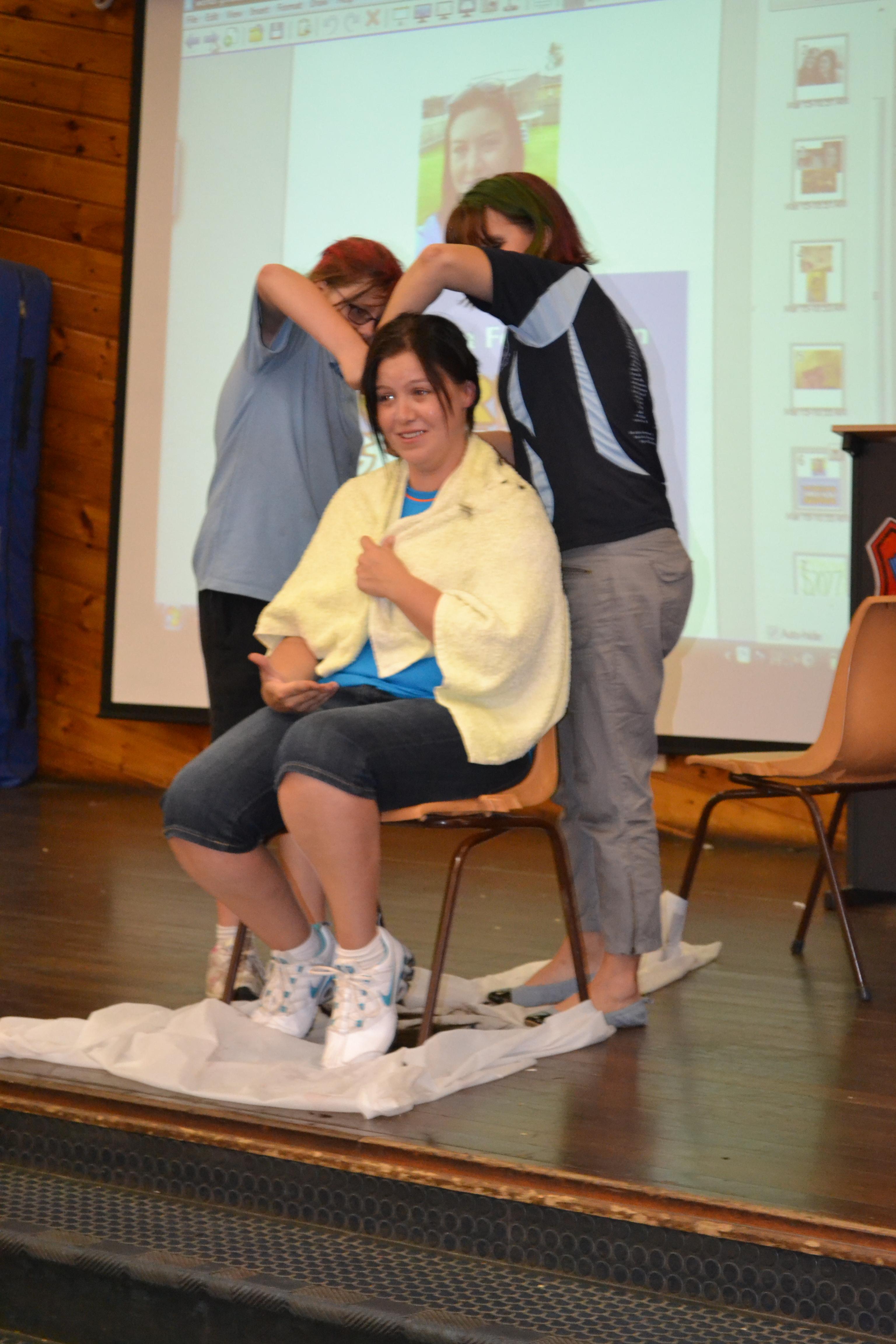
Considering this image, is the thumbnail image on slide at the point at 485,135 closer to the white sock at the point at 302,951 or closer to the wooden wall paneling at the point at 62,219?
the wooden wall paneling at the point at 62,219

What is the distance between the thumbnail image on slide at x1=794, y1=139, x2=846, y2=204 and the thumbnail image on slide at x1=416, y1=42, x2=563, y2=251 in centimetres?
74

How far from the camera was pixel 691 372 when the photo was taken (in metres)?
4.00

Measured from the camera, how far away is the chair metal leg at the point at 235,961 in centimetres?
203

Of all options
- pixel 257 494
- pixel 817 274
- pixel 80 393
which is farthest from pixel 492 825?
pixel 80 393

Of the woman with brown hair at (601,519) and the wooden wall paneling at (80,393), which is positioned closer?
the woman with brown hair at (601,519)

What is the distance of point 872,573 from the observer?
3.15 m

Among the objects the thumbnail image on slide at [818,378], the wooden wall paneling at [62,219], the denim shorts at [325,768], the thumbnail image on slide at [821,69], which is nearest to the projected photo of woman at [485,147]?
the thumbnail image on slide at [821,69]

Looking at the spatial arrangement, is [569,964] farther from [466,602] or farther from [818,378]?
[818,378]

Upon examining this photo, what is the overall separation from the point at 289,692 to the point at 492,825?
35 centimetres

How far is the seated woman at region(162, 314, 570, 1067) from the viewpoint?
176 cm

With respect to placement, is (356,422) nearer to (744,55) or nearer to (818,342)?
(818,342)

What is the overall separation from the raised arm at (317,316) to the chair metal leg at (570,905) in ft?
2.34

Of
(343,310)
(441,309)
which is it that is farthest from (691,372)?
(343,310)

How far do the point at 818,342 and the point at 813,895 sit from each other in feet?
6.19
